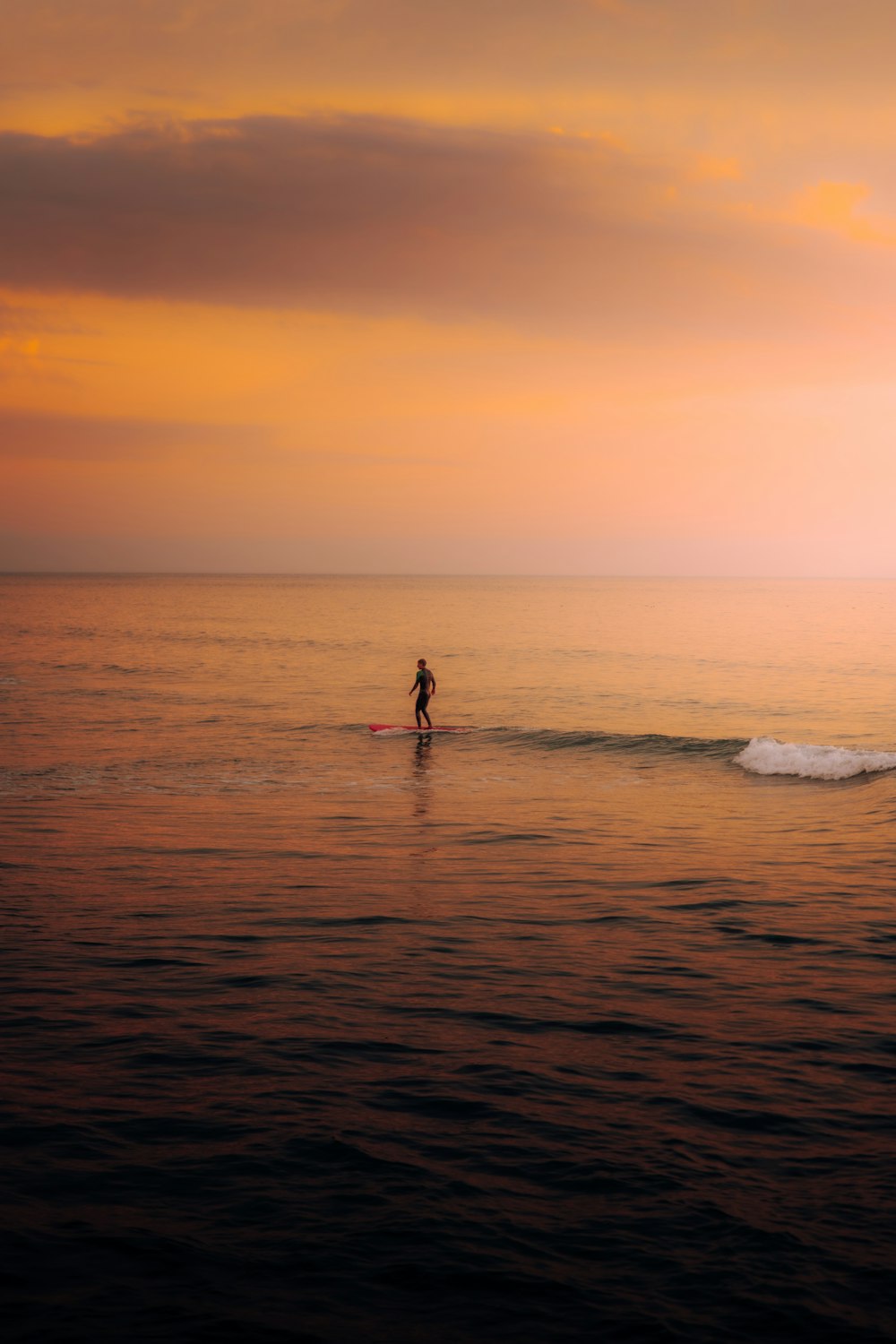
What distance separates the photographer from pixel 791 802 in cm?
2647

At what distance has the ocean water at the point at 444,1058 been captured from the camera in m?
7.06

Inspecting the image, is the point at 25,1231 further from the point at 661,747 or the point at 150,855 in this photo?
the point at 661,747

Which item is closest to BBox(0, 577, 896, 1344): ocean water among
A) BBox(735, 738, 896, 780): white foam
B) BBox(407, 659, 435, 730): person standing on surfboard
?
BBox(735, 738, 896, 780): white foam

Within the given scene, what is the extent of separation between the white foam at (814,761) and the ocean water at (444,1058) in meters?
1.56

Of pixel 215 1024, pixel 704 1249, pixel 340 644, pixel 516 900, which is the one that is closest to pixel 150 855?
pixel 516 900

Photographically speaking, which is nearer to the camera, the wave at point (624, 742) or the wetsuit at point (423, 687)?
the wave at point (624, 742)

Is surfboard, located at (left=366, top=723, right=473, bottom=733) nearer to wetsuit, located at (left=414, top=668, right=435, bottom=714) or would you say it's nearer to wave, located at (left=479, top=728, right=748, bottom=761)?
wetsuit, located at (left=414, top=668, right=435, bottom=714)

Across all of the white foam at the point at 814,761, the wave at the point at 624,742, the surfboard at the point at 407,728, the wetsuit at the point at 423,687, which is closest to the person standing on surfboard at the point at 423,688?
the wetsuit at the point at 423,687

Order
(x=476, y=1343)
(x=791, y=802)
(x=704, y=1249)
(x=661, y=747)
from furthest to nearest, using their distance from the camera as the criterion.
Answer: (x=661, y=747), (x=791, y=802), (x=704, y=1249), (x=476, y=1343)

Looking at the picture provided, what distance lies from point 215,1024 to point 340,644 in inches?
3268

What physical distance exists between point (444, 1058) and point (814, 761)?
916 inches

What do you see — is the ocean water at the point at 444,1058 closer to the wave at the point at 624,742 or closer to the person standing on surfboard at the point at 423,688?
the wave at the point at 624,742

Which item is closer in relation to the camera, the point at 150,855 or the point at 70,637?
the point at 150,855

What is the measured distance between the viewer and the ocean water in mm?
7059
